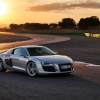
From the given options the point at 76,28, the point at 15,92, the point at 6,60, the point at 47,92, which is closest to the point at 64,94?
the point at 47,92

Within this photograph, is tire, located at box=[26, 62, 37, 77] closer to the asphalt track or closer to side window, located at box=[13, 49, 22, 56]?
the asphalt track

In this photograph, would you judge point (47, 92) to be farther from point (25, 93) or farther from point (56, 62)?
point (56, 62)

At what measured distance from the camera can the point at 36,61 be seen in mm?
16812

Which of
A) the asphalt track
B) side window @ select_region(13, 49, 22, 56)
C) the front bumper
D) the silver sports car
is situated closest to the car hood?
the silver sports car

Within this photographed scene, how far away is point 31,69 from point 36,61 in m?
0.40

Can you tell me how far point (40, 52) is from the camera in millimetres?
17781

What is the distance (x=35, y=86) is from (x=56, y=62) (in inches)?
104

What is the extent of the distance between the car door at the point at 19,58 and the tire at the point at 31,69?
30 centimetres

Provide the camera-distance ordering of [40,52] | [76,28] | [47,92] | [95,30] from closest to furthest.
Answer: [47,92], [40,52], [95,30], [76,28]

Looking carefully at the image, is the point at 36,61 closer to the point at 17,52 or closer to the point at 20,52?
the point at 20,52

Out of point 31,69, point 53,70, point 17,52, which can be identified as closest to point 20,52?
point 17,52

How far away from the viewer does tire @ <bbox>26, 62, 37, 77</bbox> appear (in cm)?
1683

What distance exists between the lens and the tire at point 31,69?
16.8 metres

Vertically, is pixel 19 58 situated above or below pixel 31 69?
above
